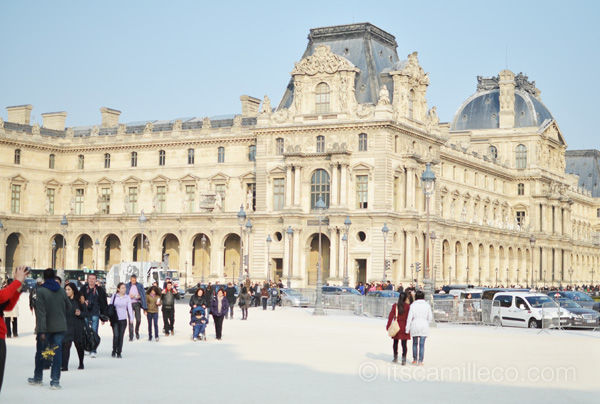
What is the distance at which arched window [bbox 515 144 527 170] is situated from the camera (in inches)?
4557

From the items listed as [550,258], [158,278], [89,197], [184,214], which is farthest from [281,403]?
[550,258]

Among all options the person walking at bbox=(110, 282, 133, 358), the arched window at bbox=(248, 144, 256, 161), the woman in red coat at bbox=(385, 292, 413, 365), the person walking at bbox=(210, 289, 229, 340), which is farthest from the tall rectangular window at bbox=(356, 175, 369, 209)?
the woman in red coat at bbox=(385, 292, 413, 365)

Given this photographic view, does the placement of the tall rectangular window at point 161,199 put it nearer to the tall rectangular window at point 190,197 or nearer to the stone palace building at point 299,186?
the stone palace building at point 299,186

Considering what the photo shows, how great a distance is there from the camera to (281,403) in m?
16.8

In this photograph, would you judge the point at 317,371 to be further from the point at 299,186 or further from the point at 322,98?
the point at 322,98

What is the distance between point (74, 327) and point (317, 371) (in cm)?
541

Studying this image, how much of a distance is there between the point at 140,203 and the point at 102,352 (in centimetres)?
6385

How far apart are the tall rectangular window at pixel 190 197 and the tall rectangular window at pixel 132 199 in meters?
5.49

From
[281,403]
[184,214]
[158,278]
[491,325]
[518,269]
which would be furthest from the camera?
[518,269]

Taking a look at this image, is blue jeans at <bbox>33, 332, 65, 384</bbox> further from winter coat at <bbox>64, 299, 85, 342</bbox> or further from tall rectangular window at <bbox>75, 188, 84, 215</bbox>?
tall rectangular window at <bbox>75, 188, 84, 215</bbox>

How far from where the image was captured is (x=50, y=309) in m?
18.6

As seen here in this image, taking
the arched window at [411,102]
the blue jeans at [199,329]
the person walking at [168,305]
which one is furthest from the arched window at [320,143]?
the blue jeans at [199,329]

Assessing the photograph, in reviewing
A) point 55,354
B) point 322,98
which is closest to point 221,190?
point 322,98

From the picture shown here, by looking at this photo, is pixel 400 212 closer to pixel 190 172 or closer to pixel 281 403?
pixel 190 172
